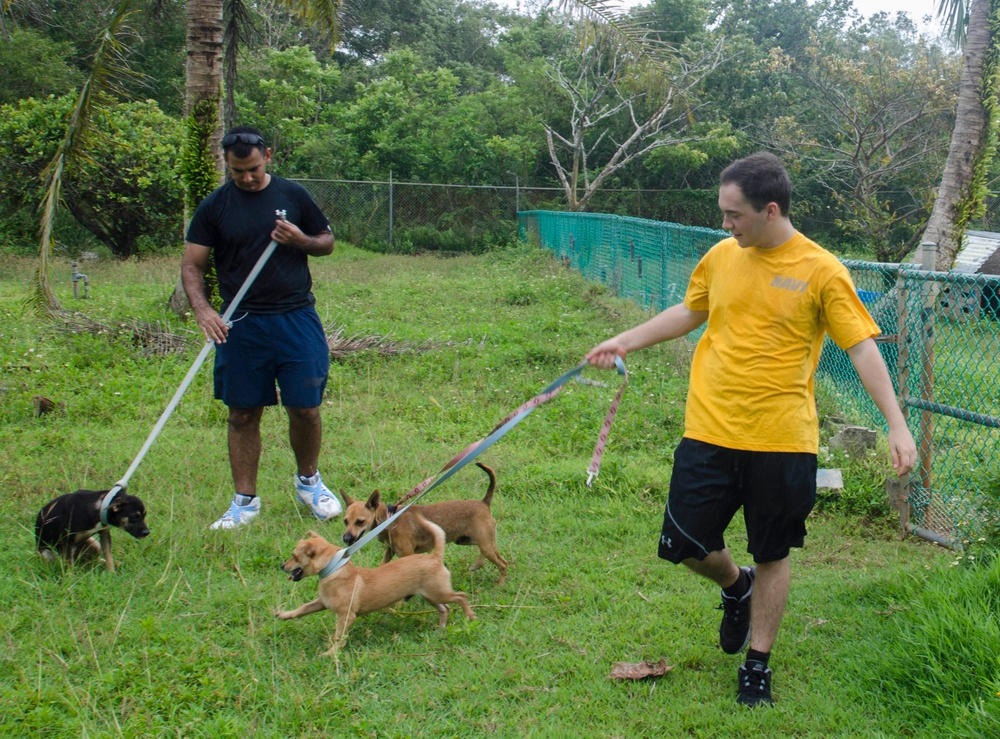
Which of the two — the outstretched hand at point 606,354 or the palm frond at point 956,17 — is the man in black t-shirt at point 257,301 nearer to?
the outstretched hand at point 606,354

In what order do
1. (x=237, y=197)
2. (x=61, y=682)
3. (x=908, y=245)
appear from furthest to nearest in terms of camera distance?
(x=908, y=245) → (x=237, y=197) → (x=61, y=682)

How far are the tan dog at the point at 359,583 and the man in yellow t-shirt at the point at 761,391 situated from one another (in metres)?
1.04

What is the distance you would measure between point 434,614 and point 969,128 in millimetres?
10533

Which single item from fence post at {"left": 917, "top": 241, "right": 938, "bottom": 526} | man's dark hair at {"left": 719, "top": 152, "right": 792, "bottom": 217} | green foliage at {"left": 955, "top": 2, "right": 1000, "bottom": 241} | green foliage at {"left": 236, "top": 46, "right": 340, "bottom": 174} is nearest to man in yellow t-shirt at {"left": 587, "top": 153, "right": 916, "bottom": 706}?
man's dark hair at {"left": 719, "top": 152, "right": 792, "bottom": 217}

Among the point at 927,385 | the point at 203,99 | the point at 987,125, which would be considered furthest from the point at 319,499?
the point at 987,125

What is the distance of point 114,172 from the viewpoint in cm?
1577

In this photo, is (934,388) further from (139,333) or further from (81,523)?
(139,333)

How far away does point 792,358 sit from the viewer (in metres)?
3.27

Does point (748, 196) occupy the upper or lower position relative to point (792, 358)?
upper

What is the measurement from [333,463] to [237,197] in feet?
6.26

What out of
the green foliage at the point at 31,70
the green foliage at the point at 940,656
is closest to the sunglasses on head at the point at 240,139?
the green foliage at the point at 940,656

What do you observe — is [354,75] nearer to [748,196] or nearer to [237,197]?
[237,197]

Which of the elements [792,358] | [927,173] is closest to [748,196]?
[792,358]

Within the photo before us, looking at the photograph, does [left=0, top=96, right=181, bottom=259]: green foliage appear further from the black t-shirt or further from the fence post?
the fence post
